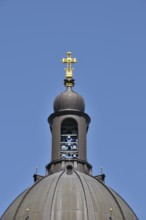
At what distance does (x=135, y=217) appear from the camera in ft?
325

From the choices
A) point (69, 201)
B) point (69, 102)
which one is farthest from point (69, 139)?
point (69, 201)

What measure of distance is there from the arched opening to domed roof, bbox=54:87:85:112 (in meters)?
1.14

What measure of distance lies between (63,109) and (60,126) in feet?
5.00

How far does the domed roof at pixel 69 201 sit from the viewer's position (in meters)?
95.8

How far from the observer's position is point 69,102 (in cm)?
10606

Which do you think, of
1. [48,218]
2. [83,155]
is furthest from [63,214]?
[83,155]

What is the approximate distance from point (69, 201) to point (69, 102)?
38.5 feet

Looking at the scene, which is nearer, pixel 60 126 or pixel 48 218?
pixel 48 218

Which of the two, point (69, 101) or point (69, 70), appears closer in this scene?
point (69, 101)

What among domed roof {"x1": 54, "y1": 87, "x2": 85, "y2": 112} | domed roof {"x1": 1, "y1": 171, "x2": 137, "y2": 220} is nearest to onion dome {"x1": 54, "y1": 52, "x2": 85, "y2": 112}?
domed roof {"x1": 54, "y1": 87, "x2": 85, "y2": 112}

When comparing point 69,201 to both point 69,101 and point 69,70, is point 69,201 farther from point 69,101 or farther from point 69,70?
point 69,70

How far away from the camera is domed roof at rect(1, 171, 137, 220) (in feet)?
314

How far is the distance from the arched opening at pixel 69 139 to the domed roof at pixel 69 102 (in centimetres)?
114

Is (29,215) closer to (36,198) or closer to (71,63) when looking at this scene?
(36,198)
